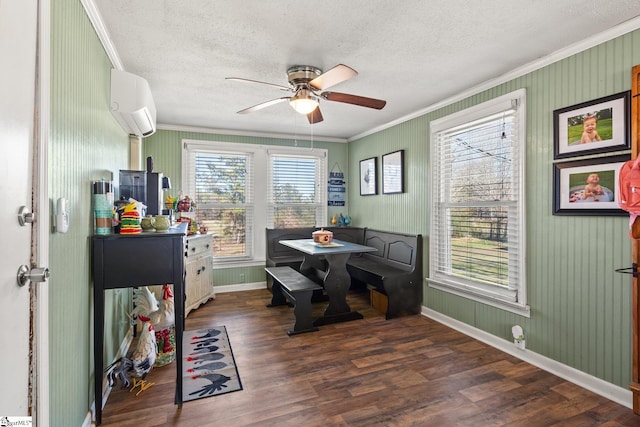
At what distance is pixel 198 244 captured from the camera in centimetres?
414

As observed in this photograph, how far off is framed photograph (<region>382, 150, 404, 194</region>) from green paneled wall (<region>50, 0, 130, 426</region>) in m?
3.29

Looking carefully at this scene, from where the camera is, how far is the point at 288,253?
491 centimetres

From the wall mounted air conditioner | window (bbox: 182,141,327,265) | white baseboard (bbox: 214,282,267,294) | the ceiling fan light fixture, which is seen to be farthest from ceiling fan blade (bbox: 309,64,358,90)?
white baseboard (bbox: 214,282,267,294)

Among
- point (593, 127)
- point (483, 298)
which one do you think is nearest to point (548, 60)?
point (593, 127)

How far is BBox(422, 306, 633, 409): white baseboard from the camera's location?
2.13 metres

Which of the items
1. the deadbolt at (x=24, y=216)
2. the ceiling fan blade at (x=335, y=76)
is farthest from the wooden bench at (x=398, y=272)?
the deadbolt at (x=24, y=216)

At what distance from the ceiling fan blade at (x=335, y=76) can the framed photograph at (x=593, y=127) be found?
165 cm

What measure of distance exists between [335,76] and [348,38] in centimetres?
30

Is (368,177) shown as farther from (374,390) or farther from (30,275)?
(30,275)

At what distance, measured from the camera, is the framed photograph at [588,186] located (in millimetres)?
2148

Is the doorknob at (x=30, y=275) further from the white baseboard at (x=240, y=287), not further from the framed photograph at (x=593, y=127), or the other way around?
the white baseboard at (x=240, y=287)

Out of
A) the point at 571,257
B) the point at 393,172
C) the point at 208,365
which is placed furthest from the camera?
the point at 393,172

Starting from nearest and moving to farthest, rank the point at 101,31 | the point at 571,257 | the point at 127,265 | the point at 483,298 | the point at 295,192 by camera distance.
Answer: the point at 127,265
the point at 101,31
the point at 571,257
the point at 483,298
the point at 295,192

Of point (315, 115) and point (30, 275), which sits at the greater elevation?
point (315, 115)
